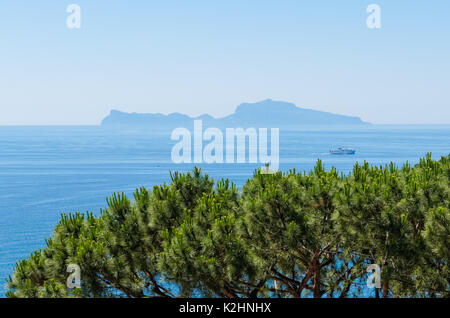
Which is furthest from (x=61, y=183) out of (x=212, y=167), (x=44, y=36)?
(x=44, y=36)

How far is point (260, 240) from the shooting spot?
6199 mm

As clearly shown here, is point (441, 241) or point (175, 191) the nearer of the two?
point (441, 241)

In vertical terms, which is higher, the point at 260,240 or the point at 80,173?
the point at 260,240

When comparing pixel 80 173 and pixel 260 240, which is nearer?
pixel 260 240

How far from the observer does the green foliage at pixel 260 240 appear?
19.0 feet

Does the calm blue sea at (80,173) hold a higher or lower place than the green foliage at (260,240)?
lower

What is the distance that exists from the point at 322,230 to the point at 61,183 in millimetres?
62941

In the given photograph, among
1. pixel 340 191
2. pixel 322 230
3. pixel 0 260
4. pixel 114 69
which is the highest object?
pixel 114 69

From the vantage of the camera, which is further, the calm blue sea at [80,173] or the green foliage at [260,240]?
the calm blue sea at [80,173]

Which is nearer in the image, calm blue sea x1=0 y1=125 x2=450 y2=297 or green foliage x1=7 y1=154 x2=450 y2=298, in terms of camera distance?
green foliage x1=7 y1=154 x2=450 y2=298

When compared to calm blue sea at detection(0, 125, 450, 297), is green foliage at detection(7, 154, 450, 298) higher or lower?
higher

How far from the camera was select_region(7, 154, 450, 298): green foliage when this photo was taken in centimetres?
579
